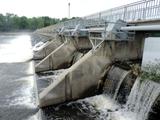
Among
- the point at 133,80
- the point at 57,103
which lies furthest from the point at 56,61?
the point at 133,80

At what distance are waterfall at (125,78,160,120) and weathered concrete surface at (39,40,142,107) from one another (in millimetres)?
2274

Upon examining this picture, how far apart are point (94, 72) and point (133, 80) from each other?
2005mm

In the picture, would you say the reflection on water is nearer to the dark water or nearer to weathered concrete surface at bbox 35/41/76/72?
weathered concrete surface at bbox 35/41/76/72

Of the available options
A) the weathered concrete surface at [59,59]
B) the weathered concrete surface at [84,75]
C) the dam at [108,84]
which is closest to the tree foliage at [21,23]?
the weathered concrete surface at [59,59]

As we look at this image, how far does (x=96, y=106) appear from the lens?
7.92m

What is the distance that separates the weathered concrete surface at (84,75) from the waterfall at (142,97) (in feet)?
7.46

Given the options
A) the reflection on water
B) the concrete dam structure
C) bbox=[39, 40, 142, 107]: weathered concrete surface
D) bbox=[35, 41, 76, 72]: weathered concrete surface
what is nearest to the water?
the concrete dam structure

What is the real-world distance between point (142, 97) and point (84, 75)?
3.05m

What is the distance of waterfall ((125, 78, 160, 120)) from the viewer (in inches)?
247

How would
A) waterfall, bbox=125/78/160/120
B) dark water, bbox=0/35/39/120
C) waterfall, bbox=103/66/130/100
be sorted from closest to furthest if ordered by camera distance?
waterfall, bbox=125/78/160/120 → dark water, bbox=0/35/39/120 → waterfall, bbox=103/66/130/100

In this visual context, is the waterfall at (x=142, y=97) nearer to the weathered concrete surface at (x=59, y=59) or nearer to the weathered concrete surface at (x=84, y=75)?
the weathered concrete surface at (x=84, y=75)

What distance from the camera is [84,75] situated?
8.80 m

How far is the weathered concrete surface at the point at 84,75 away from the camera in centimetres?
816

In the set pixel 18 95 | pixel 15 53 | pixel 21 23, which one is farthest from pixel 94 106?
pixel 21 23
